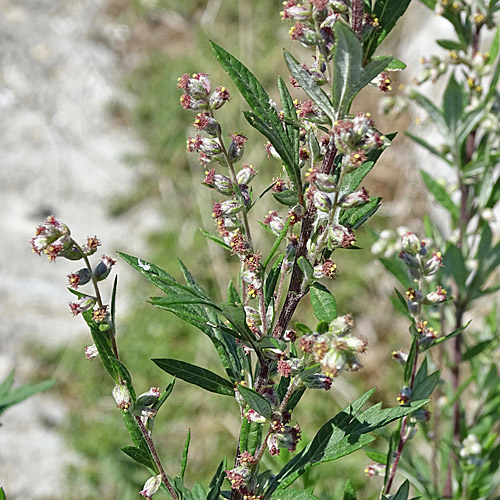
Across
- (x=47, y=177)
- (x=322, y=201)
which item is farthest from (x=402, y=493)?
(x=47, y=177)

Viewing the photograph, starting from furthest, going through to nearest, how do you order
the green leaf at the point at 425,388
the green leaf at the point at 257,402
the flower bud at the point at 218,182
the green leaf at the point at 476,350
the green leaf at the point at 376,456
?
1. the green leaf at the point at 476,350
2. the green leaf at the point at 376,456
3. the green leaf at the point at 425,388
4. the flower bud at the point at 218,182
5. the green leaf at the point at 257,402

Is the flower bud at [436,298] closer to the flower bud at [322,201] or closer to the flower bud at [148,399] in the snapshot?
the flower bud at [322,201]

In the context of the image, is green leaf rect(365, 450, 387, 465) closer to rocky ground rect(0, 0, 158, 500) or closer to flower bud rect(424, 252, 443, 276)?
flower bud rect(424, 252, 443, 276)

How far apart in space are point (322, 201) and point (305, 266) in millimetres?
90

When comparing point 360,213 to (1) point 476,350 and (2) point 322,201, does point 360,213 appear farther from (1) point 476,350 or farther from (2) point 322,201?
(1) point 476,350

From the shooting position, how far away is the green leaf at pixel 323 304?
890 mm

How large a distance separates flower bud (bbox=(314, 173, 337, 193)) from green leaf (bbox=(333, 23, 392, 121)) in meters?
0.09

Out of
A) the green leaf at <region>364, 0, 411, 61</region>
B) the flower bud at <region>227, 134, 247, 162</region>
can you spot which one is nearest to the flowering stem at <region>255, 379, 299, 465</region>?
the flower bud at <region>227, 134, 247, 162</region>

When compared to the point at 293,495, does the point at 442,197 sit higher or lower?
higher

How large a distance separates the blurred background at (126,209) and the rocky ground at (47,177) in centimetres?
1

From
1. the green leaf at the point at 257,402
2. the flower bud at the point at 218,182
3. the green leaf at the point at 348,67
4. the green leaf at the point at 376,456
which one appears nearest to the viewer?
the green leaf at the point at 348,67

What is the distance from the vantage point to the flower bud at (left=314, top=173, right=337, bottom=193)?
79 centimetres

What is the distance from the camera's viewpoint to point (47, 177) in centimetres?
518

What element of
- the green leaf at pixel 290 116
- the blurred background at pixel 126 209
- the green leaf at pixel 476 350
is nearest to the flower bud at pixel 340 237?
the green leaf at pixel 290 116
